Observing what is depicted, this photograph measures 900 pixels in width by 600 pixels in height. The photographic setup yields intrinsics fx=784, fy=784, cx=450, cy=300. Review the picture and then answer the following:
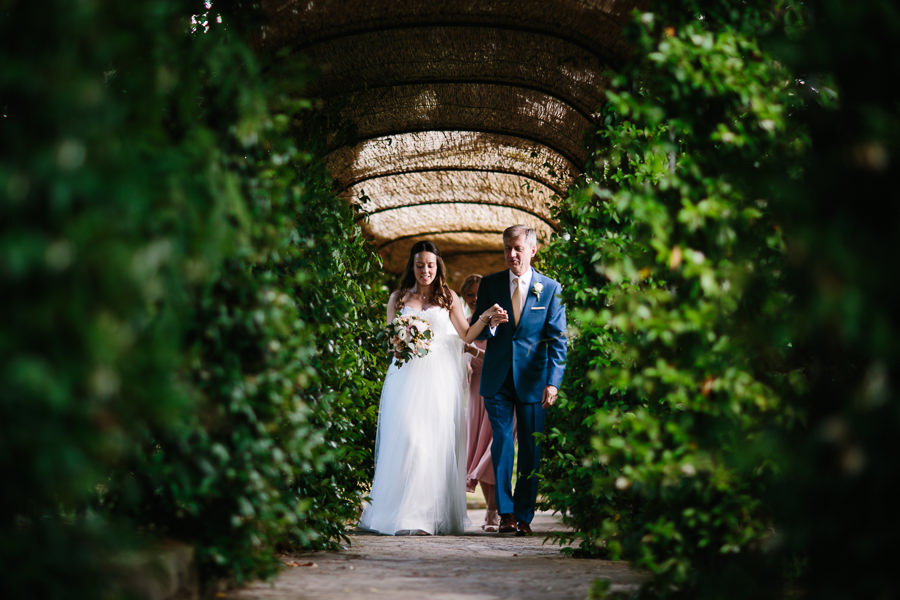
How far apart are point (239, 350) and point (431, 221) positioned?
7.52 m

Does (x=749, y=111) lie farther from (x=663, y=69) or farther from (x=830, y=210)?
(x=830, y=210)

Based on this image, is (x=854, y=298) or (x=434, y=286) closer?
(x=854, y=298)

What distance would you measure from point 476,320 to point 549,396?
1.09 m

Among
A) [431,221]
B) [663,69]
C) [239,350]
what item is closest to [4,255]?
[239,350]

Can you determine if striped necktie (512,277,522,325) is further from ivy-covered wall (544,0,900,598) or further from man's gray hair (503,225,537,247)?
ivy-covered wall (544,0,900,598)

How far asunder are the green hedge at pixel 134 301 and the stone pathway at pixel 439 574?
22.5 inches

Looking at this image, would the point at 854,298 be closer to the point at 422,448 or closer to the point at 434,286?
the point at 422,448

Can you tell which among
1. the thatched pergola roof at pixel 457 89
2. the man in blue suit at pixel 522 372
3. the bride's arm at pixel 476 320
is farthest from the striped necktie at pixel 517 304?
the thatched pergola roof at pixel 457 89

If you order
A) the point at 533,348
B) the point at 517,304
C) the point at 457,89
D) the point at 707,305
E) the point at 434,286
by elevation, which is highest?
the point at 457,89

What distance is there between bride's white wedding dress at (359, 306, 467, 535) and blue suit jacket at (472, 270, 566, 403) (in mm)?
674

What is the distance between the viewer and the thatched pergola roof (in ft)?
17.2

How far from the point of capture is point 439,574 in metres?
4.34

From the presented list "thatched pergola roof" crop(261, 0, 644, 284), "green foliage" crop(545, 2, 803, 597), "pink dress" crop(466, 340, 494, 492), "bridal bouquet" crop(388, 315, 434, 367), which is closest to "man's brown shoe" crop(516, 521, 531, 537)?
"pink dress" crop(466, 340, 494, 492)

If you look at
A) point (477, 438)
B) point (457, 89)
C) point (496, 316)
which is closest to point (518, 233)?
point (496, 316)
